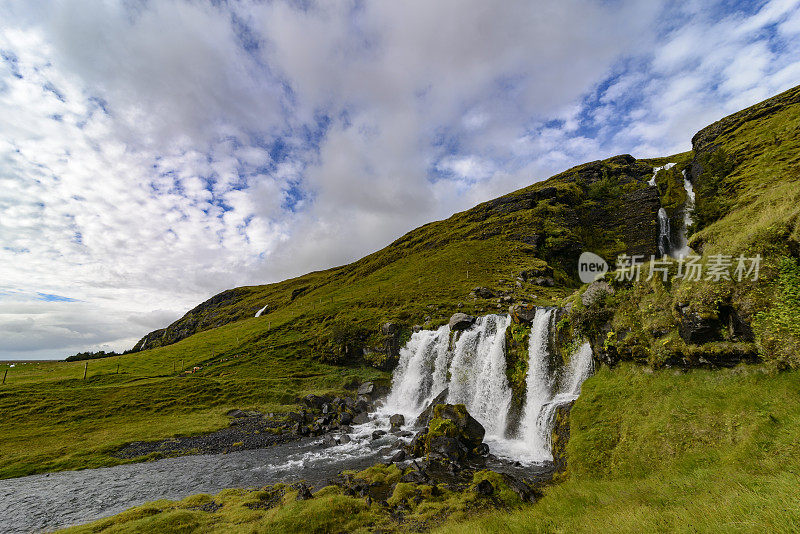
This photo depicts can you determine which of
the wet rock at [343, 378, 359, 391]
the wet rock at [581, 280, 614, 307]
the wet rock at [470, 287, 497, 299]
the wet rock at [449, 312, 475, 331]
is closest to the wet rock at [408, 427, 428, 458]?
the wet rock at [581, 280, 614, 307]

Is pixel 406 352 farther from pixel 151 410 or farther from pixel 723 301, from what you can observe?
pixel 723 301

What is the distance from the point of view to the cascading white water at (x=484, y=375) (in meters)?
34.4

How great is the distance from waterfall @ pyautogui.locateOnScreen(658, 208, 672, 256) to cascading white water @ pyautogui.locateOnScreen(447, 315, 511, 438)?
70.6 m

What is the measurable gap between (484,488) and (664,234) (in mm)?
99003

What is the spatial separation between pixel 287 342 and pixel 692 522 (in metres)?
72.6

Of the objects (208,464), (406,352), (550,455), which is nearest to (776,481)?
(550,455)

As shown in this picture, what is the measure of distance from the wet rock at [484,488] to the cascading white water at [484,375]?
15.1 meters

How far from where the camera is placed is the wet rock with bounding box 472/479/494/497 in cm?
1738

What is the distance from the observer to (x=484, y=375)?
38.2 metres

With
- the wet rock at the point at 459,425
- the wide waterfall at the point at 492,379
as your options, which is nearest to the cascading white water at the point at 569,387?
the wide waterfall at the point at 492,379

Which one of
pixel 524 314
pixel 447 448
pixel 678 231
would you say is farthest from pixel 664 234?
pixel 447 448

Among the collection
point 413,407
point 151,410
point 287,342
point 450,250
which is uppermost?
point 450,250

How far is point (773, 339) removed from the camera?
14.4m

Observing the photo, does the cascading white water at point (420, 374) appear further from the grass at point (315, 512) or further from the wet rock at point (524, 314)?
the grass at point (315, 512)
